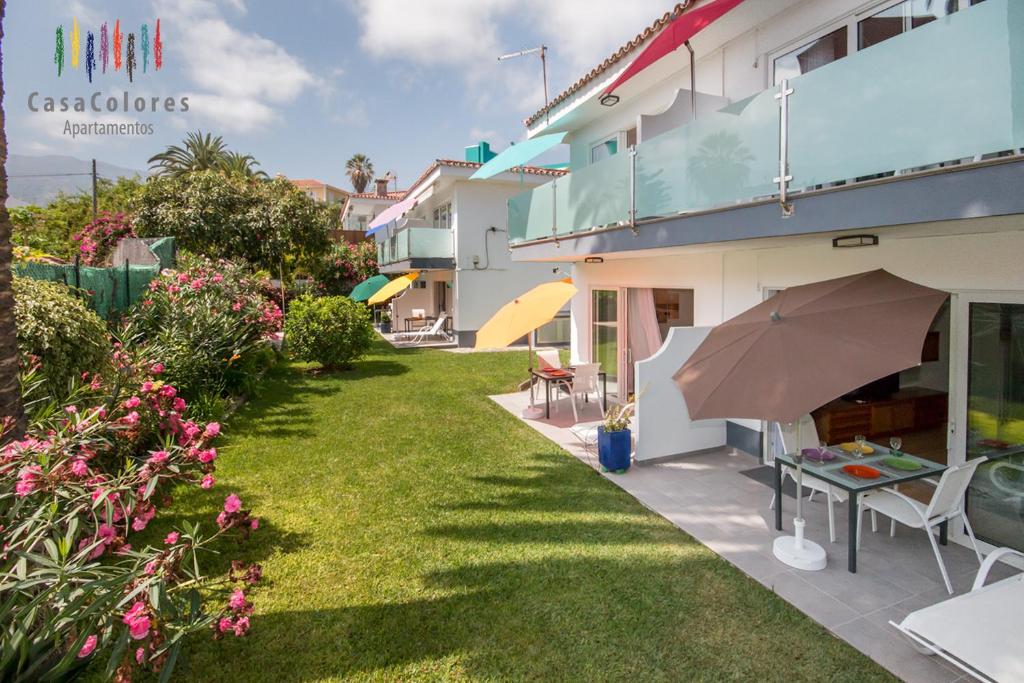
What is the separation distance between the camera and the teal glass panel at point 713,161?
242 inches

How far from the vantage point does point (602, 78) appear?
11.3 meters

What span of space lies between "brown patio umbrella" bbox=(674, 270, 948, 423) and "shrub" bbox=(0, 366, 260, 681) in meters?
4.40

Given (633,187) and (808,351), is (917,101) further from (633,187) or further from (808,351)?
(633,187)

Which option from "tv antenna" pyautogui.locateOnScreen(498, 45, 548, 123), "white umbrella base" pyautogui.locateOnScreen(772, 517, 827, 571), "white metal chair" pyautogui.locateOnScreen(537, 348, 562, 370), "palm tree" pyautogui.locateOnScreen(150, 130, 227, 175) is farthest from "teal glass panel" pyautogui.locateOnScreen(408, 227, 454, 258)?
"palm tree" pyautogui.locateOnScreen(150, 130, 227, 175)

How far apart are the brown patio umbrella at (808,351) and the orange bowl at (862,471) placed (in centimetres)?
157

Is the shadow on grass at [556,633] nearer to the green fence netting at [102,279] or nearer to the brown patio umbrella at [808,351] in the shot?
the brown patio umbrella at [808,351]

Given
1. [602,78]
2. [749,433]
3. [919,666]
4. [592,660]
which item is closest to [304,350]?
[602,78]

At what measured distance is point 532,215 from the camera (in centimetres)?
1301

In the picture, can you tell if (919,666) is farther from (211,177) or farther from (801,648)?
(211,177)

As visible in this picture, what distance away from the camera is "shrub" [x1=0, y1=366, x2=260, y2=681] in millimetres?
2984

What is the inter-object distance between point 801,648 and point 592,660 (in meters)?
1.71

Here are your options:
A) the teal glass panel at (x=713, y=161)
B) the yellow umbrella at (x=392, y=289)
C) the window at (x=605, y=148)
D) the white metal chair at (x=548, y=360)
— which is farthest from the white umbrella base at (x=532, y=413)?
the yellow umbrella at (x=392, y=289)

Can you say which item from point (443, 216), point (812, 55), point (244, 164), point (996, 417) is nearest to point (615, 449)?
point (996, 417)

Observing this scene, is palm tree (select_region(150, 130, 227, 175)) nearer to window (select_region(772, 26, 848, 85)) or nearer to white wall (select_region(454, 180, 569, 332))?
white wall (select_region(454, 180, 569, 332))
